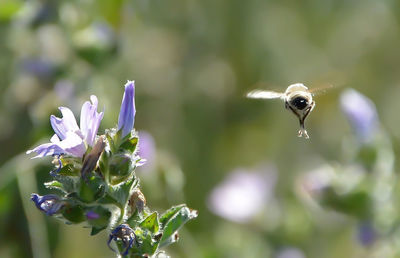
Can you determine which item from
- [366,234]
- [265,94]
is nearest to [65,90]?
[265,94]

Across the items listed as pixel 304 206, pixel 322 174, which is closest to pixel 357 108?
pixel 322 174

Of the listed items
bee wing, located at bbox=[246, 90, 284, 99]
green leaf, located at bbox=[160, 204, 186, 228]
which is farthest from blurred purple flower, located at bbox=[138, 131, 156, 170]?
green leaf, located at bbox=[160, 204, 186, 228]

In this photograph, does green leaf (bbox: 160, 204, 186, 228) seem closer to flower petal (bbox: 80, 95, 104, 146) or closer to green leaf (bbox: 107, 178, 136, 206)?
green leaf (bbox: 107, 178, 136, 206)

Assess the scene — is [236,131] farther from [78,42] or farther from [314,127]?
[78,42]

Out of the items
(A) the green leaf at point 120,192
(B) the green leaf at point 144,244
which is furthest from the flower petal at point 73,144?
(B) the green leaf at point 144,244

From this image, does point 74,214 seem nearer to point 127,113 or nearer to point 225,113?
point 127,113

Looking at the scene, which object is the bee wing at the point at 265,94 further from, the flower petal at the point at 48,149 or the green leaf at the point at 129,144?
the flower petal at the point at 48,149
